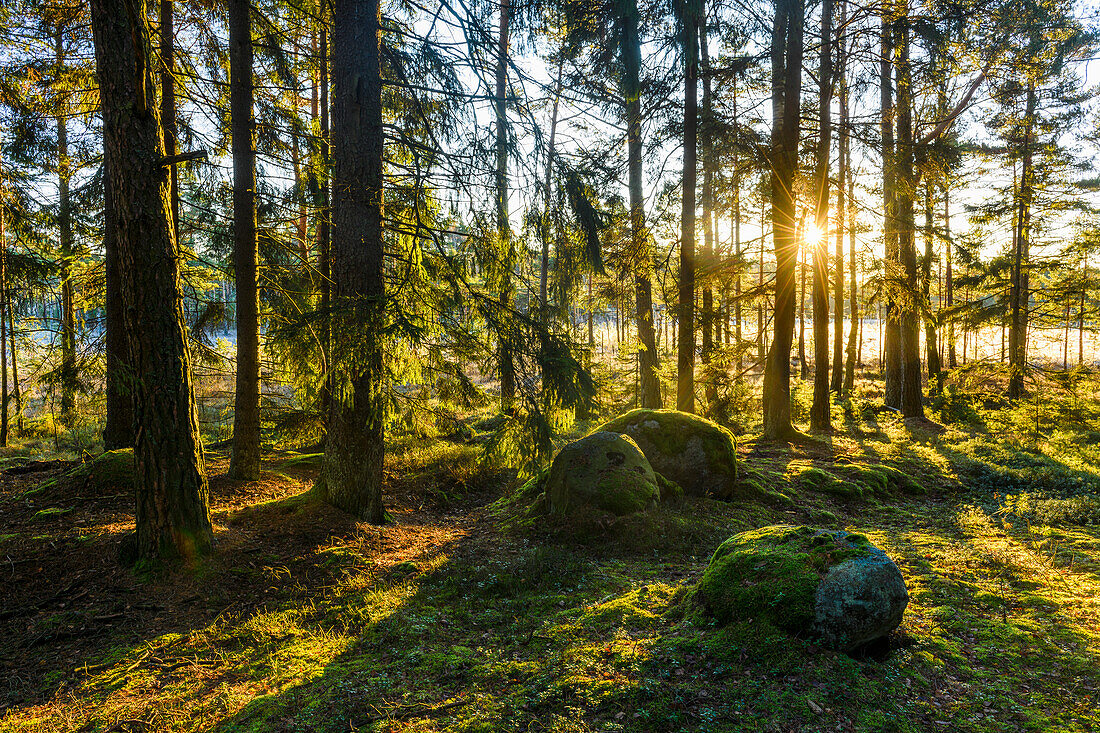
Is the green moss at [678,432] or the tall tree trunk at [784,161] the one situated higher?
the tall tree trunk at [784,161]

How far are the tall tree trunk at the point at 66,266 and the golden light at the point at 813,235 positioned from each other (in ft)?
46.2

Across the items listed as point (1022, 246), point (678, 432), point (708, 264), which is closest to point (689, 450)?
point (678, 432)

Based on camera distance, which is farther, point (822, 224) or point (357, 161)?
point (822, 224)

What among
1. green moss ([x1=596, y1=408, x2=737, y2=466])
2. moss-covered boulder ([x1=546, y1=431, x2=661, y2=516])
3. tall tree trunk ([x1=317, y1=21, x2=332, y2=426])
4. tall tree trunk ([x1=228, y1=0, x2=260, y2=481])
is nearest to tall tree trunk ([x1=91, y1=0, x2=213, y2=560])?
tall tree trunk ([x1=317, y1=21, x2=332, y2=426])

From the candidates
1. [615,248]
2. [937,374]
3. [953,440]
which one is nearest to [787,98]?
[615,248]

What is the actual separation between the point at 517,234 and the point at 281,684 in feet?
18.8

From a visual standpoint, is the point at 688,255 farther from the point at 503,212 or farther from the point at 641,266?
the point at 503,212

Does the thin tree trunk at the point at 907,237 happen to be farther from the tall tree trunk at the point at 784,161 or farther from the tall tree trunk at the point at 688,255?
the tall tree trunk at the point at 688,255

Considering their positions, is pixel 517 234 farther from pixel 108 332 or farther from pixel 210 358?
pixel 108 332

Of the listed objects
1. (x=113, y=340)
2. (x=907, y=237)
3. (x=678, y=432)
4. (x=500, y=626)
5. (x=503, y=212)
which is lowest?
(x=500, y=626)

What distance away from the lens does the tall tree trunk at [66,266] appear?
8.65 meters

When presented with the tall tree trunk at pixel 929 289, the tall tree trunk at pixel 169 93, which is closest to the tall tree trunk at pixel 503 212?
the tall tree trunk at pixel 169 93

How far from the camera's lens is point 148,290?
5.07m

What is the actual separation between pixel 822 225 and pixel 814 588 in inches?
408
